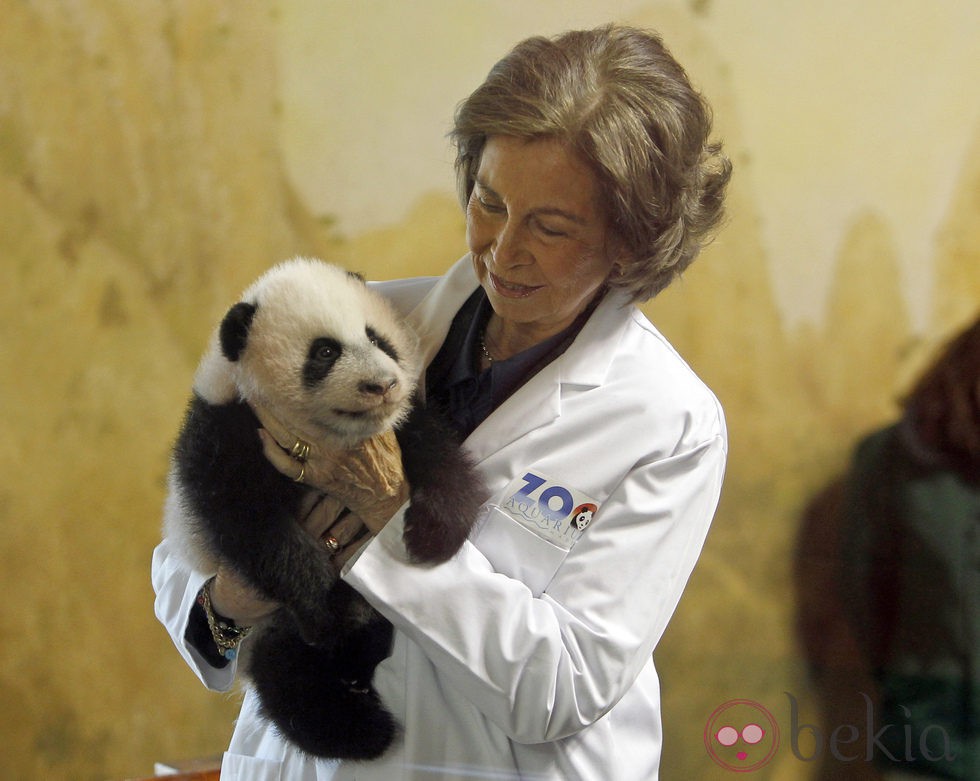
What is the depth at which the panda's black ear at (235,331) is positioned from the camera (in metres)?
1.07

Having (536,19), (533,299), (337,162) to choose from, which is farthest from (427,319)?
(536,19)

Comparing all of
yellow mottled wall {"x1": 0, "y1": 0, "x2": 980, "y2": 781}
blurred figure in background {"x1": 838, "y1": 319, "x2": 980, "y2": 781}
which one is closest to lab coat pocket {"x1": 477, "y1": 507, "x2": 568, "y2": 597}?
yellow mottled wall {"x1": 0, "y1": 0, "x2": 980, "y2": 781}

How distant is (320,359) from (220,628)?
14.6 inches

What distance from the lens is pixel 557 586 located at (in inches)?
41.3

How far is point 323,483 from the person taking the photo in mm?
1084

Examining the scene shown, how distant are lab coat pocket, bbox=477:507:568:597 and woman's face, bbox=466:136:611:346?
257 millimetres

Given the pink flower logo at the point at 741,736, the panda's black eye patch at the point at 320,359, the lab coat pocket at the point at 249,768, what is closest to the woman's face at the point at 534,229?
the panda's black eye patch at the point at 320,359

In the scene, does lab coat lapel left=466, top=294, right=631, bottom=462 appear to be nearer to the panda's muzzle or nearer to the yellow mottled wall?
the panda's muzzle

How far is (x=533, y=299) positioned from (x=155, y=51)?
88 centimetres

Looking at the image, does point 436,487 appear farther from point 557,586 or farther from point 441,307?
point 441,307

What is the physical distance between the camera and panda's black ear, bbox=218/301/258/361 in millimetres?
1072

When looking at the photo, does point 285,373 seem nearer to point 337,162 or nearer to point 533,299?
point 533,299

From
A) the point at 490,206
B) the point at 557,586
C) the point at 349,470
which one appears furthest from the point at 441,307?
the point at 557,586

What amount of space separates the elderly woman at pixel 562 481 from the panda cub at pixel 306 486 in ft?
0.10
